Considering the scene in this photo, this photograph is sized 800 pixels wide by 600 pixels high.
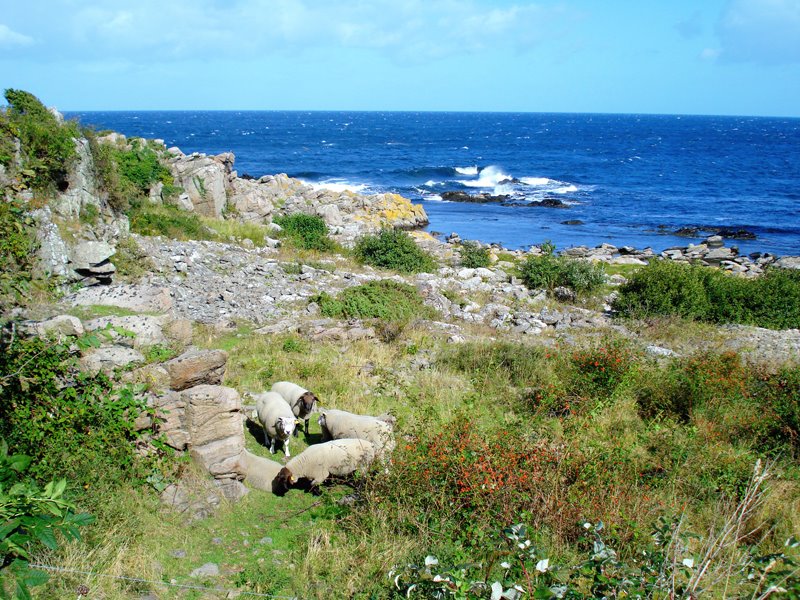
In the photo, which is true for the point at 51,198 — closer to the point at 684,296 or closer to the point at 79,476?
the point at 79,476

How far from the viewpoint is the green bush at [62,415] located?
5.62 metres

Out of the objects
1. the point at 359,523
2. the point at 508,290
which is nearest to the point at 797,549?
the point at 359,523

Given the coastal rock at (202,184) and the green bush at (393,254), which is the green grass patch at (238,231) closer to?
the coastal rock at (202,184)

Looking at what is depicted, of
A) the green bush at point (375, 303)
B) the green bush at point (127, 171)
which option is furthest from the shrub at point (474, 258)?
the green bush at point (127, 171)

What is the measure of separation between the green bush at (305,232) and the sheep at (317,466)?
52.1 feet

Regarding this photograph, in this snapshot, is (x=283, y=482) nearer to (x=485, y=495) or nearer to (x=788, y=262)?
(x=485, y=495)

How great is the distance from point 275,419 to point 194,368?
1341 mm

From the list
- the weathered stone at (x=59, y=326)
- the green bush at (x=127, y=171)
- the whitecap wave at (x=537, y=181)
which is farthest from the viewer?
the whitecap wave at (x=537, y=181)

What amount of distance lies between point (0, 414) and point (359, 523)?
373 cm

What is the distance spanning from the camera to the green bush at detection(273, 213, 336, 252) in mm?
22922

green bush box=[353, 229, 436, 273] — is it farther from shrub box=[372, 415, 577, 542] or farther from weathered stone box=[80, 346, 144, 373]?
shrub box=[372, 415, 577, 542]

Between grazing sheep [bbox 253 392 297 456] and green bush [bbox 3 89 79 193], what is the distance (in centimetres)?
977

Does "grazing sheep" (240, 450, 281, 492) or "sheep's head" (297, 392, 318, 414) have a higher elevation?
"sheep's head" (297, 392, 318, 414)

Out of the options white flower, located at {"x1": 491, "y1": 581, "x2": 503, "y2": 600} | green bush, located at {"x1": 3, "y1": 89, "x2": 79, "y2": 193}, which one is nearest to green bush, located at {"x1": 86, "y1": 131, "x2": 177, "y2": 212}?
green bush, located at {"x1": 3, "y1": 89, "x2": 79, "y2": 193}
